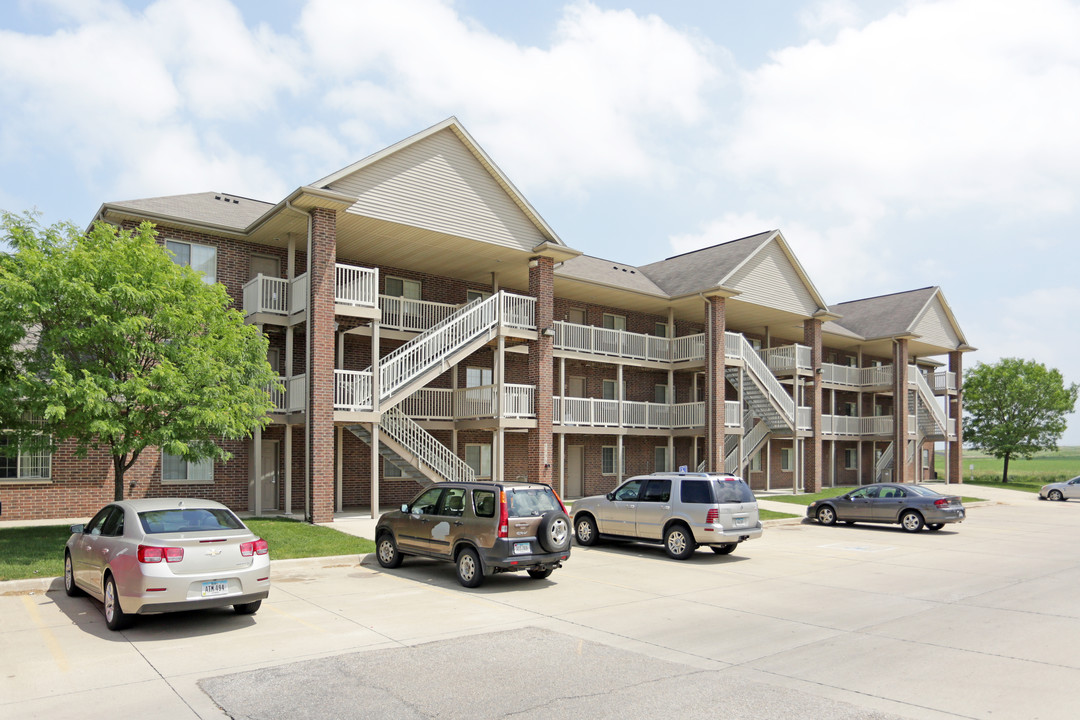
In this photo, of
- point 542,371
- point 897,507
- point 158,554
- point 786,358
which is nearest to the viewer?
point 158,554

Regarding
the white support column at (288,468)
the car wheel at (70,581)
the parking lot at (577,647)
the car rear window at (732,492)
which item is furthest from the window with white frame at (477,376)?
the car wheel at (70,581)

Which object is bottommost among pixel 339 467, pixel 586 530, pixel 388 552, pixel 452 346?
pixel 586 530

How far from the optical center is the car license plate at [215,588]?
8.98m

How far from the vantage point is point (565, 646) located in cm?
857

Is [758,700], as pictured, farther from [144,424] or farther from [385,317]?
[385,317]

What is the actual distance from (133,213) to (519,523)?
14.2m

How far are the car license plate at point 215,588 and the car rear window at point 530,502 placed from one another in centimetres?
425

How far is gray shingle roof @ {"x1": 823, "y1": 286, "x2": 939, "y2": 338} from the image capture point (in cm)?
4116

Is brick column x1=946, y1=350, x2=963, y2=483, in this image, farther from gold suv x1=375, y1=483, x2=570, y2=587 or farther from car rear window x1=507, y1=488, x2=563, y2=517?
gold suv x1=375, y1=483, x2=570, y2=587

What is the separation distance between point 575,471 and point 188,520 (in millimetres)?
21968

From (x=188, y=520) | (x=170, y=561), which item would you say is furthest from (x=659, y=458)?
(x=170, y=561)

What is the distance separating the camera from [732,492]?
15.6 m

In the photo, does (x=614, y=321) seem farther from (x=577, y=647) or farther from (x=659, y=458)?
(x=577, y=647)

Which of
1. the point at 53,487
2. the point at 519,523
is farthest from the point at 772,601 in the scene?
the point at 53,487
